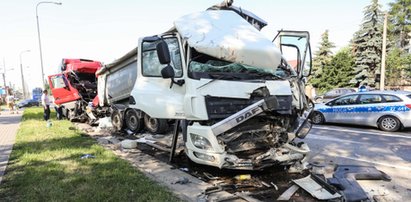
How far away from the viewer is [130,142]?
7.67 meters

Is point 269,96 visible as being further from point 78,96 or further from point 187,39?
point 78,96

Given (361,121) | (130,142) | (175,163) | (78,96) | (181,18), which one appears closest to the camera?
(181,18)

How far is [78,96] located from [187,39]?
9.74 metres

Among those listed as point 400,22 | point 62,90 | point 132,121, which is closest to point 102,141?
point 132,121

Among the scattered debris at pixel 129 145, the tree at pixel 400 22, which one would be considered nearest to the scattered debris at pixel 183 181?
the scattered debris at pixel 129 145

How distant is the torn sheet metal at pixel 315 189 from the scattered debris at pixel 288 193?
8 centimetres

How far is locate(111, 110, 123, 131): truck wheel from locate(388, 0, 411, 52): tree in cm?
4356

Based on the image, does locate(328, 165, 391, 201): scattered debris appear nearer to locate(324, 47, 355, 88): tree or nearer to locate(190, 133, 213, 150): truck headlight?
locate(190, 133, 213, 150): truck headlight

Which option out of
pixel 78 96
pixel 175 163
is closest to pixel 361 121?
pixel 175 163

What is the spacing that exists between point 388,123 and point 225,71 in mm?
8273

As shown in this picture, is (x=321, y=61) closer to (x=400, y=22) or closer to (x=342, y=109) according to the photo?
(x=400, y=22)

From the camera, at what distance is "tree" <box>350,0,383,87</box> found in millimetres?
33094

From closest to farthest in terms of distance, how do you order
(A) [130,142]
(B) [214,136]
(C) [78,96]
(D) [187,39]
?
(B) [214,136], (D) [187,39], (A) [130,142], (C) [78,96]

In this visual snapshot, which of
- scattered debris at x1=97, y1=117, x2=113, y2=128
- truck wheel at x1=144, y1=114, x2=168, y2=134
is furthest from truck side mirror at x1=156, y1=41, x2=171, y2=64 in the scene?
scattered debris at x1=97, y1=117, x2=113, y2=128
